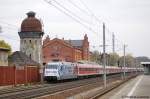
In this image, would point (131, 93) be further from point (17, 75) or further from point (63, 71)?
point (63, 71)

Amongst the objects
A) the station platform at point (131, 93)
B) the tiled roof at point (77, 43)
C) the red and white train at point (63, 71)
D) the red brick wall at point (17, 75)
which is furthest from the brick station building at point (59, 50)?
the station platform at point (131, 93)

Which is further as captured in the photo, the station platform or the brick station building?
the brick station building

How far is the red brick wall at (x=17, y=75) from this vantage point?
148ft

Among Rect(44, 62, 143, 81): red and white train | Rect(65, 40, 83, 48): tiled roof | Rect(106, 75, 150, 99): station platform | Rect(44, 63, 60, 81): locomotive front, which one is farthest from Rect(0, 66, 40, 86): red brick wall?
Rect(65, 40, 83, 48): tiled roof

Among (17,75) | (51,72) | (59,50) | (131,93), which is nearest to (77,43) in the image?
(59,50)

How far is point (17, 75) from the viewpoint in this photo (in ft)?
160

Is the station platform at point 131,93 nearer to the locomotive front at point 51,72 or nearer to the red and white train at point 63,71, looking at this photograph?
the locomotive front at point 51,72

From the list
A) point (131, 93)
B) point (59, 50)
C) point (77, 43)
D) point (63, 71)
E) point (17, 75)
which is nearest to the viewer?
point (131, 93)

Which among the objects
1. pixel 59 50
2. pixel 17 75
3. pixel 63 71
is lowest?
pixel 17 75

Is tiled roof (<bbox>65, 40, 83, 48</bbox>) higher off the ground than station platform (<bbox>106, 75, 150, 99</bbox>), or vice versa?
tiled roof (<bbox>65, 40, 83, 48</bbox>)

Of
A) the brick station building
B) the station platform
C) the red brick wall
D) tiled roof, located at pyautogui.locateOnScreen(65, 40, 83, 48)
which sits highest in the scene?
tiled roof, located at pyautogui.locateOnScreen(65, 40, 83, 48)

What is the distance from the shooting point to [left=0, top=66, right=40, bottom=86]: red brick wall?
45094mm

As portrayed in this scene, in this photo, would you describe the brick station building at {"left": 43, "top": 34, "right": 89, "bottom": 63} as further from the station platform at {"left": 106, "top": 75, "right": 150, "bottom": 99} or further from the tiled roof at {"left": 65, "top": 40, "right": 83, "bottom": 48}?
the station platform at {"left": 106, "top": 75, "right": 150, "bottom": 99}

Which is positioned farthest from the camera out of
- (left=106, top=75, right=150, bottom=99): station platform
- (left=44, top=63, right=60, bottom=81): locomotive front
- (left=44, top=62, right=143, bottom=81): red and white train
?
(left=44, top=62, right=143, bottom=81): red and white train
